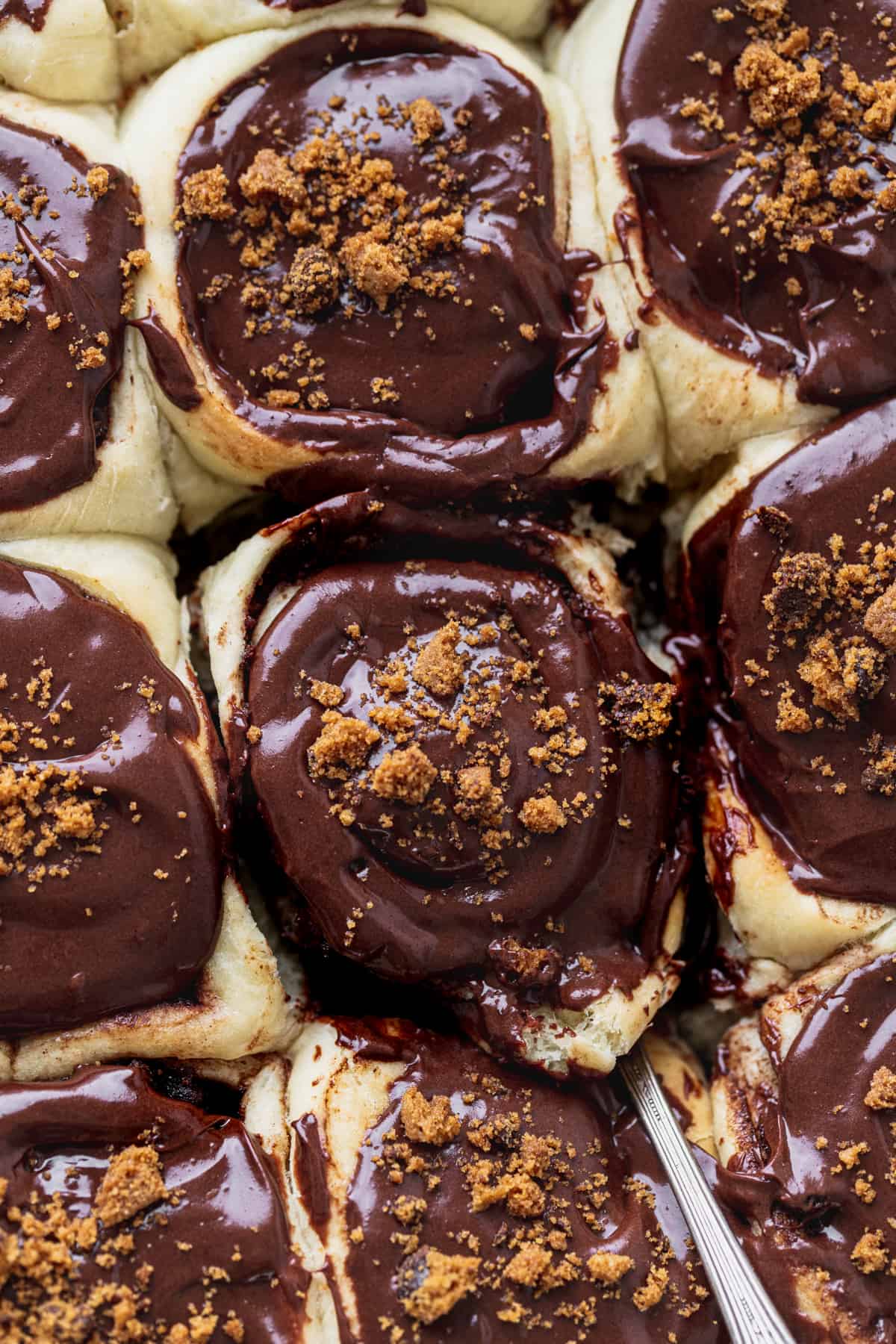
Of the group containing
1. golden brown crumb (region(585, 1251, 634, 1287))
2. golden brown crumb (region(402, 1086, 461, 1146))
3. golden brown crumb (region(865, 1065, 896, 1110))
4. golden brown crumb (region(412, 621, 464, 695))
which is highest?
golden brown crumb (region(412, 621, 464, 695))

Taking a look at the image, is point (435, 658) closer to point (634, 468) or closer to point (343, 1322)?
point (634, 468)

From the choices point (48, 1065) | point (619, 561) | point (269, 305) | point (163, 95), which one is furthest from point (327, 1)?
point (48, 1065)

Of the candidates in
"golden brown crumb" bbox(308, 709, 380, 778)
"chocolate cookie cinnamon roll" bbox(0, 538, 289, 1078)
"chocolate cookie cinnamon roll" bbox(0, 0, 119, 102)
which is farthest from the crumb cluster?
"chocolate cookie cinnamon roll" bbox(0, 0, 119, 102)

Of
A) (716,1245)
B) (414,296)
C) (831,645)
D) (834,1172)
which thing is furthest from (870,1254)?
(414,296)

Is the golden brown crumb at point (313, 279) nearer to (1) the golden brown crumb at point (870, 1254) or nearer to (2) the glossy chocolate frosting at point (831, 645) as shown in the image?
(2) the glossy chocolate frosting at point (831, 645)

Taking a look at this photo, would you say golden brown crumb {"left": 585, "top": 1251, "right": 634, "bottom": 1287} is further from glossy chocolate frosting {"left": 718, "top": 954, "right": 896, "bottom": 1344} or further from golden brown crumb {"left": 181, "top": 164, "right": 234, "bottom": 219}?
golden brown crumb {"left": 181, "top": 164, "right": 234, "bottom": 219}

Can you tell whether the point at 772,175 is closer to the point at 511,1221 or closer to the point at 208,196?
the point at 208,196

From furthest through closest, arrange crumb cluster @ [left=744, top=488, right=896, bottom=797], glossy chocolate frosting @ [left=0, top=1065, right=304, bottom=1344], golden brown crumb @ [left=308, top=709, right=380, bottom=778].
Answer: crumb cluster @ [left=744, top=488, right=896, bottom=797] → golden brown crumb @ [left=308, top=709, right=380, bottom=778] → glossy chocolate frosting @ [left=0, top=1065, right=304, bottom=1344]
